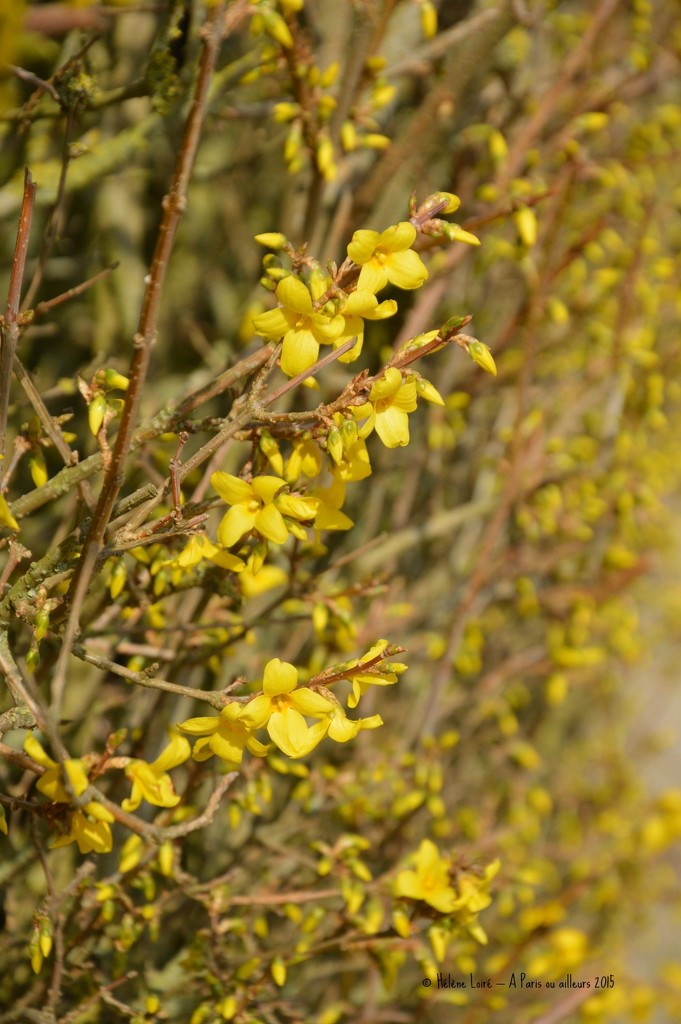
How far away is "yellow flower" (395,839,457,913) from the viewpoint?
58.4 inches

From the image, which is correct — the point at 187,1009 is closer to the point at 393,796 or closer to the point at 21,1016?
the point at 21,1016

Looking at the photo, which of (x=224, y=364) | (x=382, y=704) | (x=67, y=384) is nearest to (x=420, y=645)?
(x=382, y=704)

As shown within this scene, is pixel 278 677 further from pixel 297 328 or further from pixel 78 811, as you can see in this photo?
pixel 297 328

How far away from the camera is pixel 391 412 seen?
1118 millimetres

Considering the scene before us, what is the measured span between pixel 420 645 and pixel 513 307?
1274mm

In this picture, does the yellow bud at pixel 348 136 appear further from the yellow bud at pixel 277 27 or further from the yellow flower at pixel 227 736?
the yellow flower at pixel 227 736

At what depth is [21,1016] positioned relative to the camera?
1481 mm

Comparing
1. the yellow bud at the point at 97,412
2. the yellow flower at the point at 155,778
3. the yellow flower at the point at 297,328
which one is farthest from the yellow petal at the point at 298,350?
the yellow flower at the point at 155,778

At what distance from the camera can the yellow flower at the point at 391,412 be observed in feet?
3.60

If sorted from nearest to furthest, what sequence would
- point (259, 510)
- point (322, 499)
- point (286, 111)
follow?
point (259, 510), point (322, 499), point (286, 111)

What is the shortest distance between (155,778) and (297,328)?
0.69m

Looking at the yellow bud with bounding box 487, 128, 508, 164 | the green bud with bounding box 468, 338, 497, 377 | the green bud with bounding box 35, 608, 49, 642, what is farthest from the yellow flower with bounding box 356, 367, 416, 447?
the yellow bud with bounding box 487, 128, 508, 164

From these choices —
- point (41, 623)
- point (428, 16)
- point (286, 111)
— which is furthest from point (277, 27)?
point (41, 623)

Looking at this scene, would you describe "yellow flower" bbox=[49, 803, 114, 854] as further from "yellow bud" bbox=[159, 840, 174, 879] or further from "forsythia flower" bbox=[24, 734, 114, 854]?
"yellow bud" bbox=[159, 840, 174, 879]
